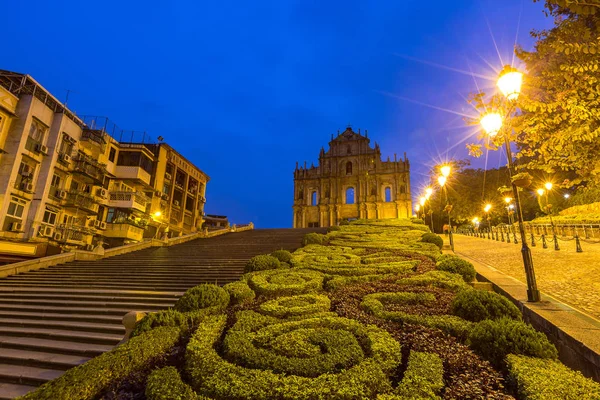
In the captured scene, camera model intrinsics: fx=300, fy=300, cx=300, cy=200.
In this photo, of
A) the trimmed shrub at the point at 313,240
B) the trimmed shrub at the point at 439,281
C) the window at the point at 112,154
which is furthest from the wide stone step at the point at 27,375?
the window at the point at 112,154

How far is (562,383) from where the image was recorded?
3.72 metres

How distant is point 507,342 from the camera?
15.5 feet

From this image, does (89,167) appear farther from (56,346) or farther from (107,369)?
(107,369)

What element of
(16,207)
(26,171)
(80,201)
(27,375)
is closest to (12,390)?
(27,375)

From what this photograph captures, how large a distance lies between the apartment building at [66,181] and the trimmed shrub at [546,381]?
23752 millimetres

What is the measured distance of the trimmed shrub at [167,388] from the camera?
4035mm

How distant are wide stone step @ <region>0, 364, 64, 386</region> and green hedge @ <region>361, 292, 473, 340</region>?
6581 millimetres

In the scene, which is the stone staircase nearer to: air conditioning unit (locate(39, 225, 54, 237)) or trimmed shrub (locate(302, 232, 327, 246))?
trimmed shrub (locate(302, 232, 327, 246))

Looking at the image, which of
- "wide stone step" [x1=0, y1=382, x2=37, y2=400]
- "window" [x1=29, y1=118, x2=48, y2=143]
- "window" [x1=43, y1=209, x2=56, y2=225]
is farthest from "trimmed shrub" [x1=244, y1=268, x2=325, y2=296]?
"window" [x1=29, y1=118, x2=48, y2=143]

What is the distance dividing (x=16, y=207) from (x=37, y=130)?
660 centimetres

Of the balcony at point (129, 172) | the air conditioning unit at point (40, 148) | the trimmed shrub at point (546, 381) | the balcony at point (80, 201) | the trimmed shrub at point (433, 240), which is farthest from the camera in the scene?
the balcony at point (129, 172)

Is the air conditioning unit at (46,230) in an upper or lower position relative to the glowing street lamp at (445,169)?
lower

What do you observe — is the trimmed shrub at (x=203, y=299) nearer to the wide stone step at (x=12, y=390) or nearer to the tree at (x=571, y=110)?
the wide stone step at (x=12, y=390)

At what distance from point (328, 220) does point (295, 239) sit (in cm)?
3401
